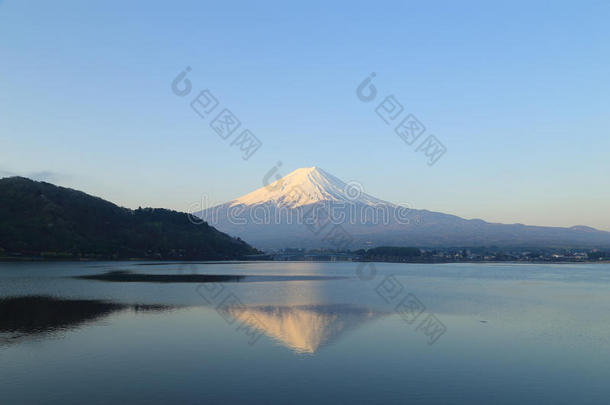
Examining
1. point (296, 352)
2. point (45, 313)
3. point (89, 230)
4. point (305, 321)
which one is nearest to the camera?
point (296, 352)

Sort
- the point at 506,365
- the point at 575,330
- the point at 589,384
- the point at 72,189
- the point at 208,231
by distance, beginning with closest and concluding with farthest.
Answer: the point at 589,384 → the point at 506,365 → the point at 575,330 → the point at 72,189 → the point at 208,231

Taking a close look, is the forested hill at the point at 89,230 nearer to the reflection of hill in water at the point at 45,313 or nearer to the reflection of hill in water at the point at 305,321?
the reflection of hill in water at the point at 45,313

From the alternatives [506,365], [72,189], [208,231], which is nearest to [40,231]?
[72,189]

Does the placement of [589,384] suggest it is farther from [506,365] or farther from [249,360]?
[249,360]

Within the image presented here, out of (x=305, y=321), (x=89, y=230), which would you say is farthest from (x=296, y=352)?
(x=89, y=230)

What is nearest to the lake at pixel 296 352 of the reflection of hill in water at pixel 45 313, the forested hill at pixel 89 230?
the reflection of hill in water at pixel 45 313

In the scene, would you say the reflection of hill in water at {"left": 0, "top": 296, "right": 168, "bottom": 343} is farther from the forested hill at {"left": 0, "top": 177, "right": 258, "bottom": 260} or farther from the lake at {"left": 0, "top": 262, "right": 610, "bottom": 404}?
the forested hill at {"left": 0, "top": 177, "right": 258, "bottom": 260}

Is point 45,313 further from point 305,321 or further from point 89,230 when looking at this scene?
point 89,230
